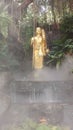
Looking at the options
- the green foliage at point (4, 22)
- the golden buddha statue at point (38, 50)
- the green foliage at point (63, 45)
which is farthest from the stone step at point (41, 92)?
the green foliage at point (4, 22)

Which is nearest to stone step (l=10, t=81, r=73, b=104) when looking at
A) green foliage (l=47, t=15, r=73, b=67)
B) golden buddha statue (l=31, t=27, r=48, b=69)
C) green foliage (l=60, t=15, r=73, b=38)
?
golden buddha statue (l=31, t=27, r=48, b=69)

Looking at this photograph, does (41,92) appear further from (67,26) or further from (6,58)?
(67,26)

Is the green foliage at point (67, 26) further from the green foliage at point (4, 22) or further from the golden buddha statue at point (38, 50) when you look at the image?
the green foliage at point (4, 22)

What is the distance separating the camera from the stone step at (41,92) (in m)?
7.45

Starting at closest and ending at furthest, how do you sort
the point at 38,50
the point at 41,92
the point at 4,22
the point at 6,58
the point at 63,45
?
the point at 41,92 < the point at 4,22 < the point at 38,50 < the point at 6,58 < the point at 63,45

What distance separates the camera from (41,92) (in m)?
7.50

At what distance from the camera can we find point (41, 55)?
8.20 m

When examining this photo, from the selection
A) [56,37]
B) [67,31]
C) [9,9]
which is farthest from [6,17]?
[56,37]

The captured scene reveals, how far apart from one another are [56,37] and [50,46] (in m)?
0.66

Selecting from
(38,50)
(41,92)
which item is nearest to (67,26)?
(38,50)

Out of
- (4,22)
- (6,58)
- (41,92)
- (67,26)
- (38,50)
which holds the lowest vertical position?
(41,92)

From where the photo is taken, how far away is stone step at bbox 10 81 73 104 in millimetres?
7449

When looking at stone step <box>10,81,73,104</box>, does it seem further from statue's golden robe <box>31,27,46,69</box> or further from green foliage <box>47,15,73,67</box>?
green foliage <box>47,15,73,67</box>

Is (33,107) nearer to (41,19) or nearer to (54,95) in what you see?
(54,95)
